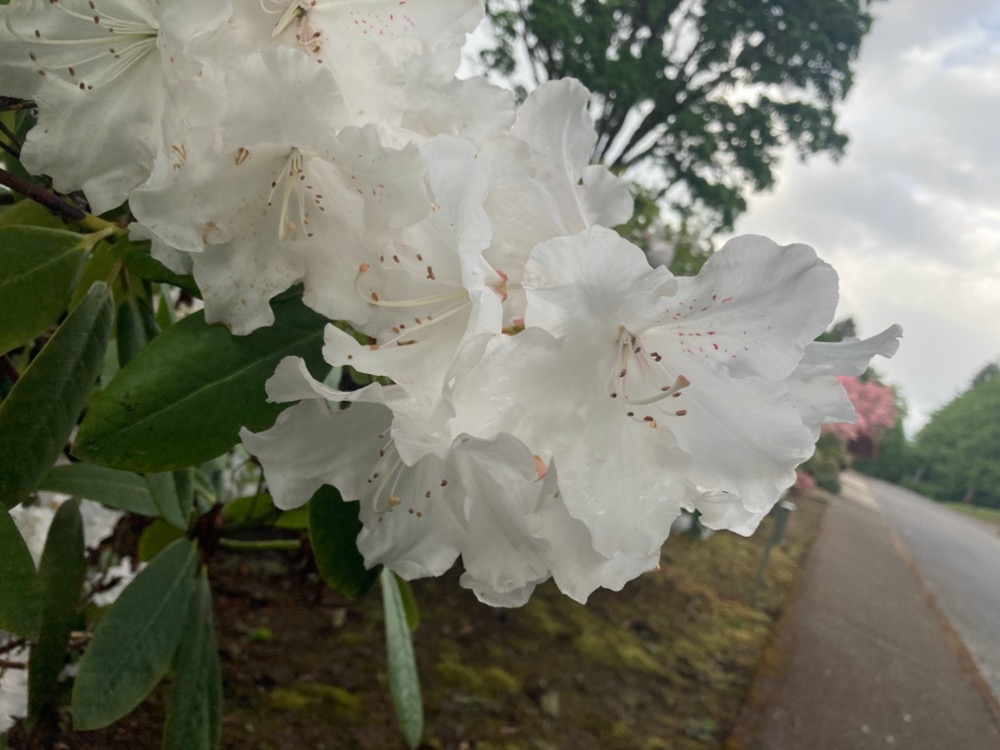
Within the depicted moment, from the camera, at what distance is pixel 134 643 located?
2.12ft

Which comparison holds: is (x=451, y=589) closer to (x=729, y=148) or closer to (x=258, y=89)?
(x=258, y=89)

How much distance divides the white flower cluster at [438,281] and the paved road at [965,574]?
2.61 meters

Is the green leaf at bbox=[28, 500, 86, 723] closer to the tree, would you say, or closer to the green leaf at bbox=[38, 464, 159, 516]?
the green leaf at bbox=[38, 464, 159, 516]

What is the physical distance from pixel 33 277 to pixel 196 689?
455 mm

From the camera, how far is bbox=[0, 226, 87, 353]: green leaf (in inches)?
17.5

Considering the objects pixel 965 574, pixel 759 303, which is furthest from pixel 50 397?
pixel 965 574

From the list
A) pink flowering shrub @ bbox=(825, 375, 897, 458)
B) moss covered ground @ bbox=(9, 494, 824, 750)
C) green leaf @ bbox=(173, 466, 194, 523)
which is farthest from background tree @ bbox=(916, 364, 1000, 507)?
green leaf @ bbox=(173, 466, 194, 523)

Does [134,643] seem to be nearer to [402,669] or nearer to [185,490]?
[185,490]

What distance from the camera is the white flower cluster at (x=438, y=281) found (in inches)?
13.7

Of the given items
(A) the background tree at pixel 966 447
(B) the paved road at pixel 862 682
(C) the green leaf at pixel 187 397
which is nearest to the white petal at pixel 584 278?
(C) the green leaf at pixel 187 397

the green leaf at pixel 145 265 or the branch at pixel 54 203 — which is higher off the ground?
the branch at pixel 54 203

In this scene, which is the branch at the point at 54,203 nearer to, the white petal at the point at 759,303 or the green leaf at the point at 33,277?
the green leaf at the point at 33,277

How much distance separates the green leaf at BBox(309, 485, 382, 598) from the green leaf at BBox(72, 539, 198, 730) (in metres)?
0.24

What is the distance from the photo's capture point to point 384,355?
0.38 metres
